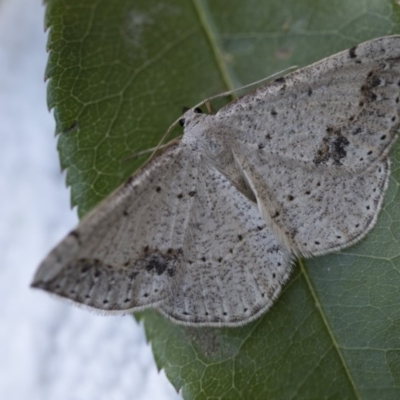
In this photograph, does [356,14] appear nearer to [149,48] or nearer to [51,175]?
[149,48]

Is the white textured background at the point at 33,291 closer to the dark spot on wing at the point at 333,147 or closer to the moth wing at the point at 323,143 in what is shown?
the moth wing at the point at 323,143

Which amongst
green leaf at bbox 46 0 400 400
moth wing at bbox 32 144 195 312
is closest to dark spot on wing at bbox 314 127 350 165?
green leaf at bbox 46 0 400 400

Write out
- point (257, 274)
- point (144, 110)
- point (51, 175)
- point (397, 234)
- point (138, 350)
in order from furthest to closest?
1. point (51, 175)
2. point (138, 350)
3. point (144, 110)
4. point (257, 274)
5. point (397, 234)

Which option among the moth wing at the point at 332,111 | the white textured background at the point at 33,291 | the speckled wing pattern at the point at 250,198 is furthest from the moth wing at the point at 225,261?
the white textured background at the point at 33,291

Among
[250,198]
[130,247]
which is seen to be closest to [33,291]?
[130,247]

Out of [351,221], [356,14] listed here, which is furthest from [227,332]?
[356,14]

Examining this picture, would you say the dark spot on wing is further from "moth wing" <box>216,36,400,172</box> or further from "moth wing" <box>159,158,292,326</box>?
"moth wing" <box>159,158,292,326</box>
